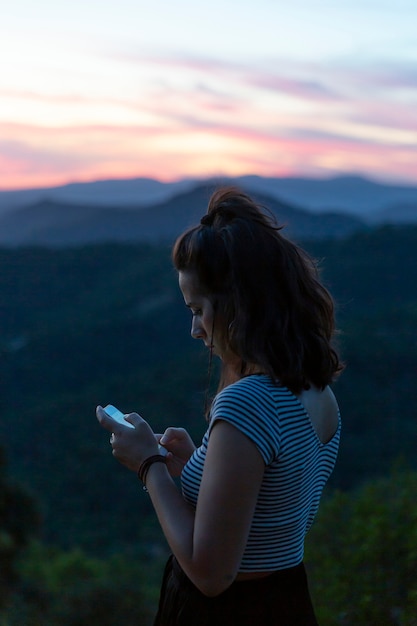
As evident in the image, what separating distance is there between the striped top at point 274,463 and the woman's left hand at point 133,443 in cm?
10

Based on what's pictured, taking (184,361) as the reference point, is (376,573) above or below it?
above

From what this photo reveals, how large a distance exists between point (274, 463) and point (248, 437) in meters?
0.10

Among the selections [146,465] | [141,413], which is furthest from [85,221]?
[146,465]

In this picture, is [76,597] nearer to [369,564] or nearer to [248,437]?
[369,564]

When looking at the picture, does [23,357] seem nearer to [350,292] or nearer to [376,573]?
[350,292]

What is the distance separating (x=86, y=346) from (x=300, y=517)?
34681 mm

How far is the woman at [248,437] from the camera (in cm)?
118

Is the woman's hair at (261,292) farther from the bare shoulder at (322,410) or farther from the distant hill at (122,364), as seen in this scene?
the distant hill at (122,364)

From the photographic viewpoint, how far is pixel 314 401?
1.35 meters

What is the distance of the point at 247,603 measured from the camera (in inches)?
52.9

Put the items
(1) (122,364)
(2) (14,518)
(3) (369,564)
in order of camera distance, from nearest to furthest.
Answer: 1. (3) (369,564)
2. (2) (14,518)
3. (1) (122,364)

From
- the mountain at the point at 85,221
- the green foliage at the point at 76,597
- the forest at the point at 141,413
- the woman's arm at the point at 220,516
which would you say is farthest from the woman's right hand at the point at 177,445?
the mountain at the point at 85,221

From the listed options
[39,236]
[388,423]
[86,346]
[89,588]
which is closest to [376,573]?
[89,588]

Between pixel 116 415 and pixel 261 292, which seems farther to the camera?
pixel 116 415
